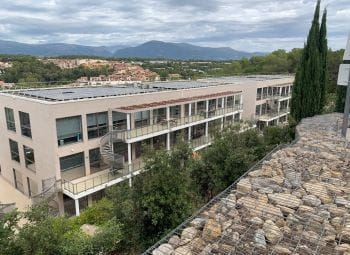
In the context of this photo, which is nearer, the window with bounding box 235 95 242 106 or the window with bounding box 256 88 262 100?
the window with bounding box 235 95 242 106

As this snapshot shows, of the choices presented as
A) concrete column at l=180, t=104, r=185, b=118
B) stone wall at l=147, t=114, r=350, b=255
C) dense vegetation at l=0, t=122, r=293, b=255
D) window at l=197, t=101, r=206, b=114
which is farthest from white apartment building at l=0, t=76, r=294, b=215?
stone wall at l=147, t=114, r=350, b=255

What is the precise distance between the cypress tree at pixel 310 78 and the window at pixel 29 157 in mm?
19978

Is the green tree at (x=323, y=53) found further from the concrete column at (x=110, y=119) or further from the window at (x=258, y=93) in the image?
the concrete column at (x=110, y=119)

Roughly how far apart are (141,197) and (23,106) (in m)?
13.6

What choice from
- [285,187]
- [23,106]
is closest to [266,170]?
[285,187]

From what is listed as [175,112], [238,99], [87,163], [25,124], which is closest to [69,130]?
[87,163]

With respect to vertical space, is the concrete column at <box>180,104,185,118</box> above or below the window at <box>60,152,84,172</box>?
above

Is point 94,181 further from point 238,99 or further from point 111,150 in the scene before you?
point 238,99

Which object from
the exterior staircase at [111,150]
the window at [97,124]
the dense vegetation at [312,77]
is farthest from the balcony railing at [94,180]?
the dense vegetation at [312,77]

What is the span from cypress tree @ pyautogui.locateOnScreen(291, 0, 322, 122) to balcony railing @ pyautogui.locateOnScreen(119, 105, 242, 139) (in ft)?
27.4

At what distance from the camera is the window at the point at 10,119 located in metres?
20.3

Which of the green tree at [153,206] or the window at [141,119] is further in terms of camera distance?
the window at [141,119]

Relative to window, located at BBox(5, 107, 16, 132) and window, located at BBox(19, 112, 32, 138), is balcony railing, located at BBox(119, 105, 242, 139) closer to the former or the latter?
window, located at BBox(19, 112, 32, 138)

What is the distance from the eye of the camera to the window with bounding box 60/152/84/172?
59.0 feet
